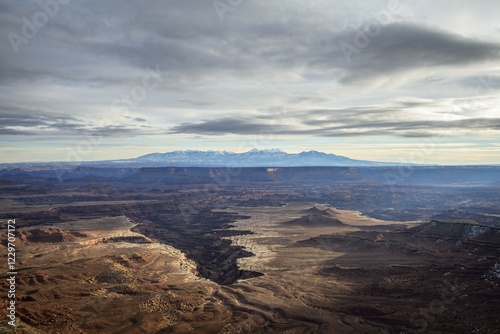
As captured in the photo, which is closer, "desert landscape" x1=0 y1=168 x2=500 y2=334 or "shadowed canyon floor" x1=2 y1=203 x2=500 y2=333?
"shadowed canyon floor" x1=2 y1=203 x2=500 y2=333

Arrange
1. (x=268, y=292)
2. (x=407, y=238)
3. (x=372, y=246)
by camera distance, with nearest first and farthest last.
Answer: (x=268, y=292) < (x=372, y=246) < (x=407, y=238)

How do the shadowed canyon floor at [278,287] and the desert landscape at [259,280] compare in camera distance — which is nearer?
the shadowed canyon floor at [278,287]

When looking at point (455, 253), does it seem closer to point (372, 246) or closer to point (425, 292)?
point (372, 246)

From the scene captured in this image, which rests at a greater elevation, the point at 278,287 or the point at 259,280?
the point at 278,287

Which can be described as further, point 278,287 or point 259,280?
point 259,280

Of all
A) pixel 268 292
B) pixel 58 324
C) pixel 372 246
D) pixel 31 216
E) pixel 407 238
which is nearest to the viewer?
pixel 58 324

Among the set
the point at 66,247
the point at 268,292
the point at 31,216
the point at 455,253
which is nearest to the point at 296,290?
the point at 268,292

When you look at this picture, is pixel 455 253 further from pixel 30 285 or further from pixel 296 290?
pixel 30 285

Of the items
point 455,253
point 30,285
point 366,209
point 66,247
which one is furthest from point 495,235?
point 366,209

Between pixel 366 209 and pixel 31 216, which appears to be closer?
pixel 31 216
